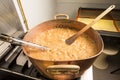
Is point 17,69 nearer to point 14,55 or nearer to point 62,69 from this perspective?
point 14,55

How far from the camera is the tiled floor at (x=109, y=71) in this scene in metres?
1.47

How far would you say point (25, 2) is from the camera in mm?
870

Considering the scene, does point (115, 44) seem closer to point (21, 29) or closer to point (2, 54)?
point (21, 29)

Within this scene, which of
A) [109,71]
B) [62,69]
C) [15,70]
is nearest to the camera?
[62,69]

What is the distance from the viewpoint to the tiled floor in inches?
58.0

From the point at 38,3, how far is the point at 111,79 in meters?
1.03

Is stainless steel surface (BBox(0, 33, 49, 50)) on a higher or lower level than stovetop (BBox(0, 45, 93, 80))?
higher

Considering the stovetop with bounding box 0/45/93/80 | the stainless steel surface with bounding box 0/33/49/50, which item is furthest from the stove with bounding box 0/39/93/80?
the stainless steel surface with bounding box 0/33/49/50

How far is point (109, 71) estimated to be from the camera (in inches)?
60.5

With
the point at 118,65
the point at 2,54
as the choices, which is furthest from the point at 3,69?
the point at 118,65

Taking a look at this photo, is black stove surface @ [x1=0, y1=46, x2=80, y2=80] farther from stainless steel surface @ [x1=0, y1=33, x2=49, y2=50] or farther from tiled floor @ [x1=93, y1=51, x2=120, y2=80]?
tiled floor @ [x1=93, y1=51, x2=120, y2=80]

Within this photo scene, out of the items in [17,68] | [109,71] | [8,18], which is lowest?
[109,71]

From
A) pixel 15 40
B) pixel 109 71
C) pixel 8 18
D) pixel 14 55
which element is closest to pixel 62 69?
pixel 15 40

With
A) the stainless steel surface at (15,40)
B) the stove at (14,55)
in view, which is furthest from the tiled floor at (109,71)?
the stainless steel surface at (15,40)
